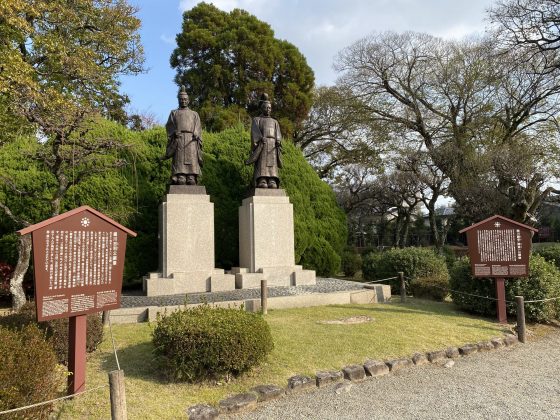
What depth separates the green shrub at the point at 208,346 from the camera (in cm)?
490

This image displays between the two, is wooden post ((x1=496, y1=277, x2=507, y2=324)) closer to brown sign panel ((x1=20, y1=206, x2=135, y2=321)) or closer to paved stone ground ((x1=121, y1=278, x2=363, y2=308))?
paved stone ground ((x1=121, y1=278, x2=363, y2=308))

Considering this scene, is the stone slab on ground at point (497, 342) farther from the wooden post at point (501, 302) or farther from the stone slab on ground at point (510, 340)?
the wooden post at point (501, 302)

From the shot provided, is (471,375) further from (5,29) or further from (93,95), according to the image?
(93,95)

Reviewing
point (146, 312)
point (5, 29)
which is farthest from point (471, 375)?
point (5, 29)

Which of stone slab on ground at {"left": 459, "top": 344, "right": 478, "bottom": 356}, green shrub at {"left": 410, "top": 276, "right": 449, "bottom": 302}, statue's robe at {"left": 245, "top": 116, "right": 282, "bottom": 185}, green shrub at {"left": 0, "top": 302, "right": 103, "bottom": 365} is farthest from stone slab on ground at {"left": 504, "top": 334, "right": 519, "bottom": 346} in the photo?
statue's robe at {"left": 245, "top": 116, "right": 282, "bottom": 185}

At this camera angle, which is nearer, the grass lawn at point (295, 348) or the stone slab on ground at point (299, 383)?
the grass lawn at point (295, 348)

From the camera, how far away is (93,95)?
13.6 meters

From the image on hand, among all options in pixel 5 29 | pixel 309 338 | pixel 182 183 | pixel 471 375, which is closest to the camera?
pixel 471 375

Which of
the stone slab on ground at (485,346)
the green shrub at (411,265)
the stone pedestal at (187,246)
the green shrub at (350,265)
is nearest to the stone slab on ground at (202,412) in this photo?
the stone slab on ground at (485,346)

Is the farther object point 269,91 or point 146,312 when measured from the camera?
point 269,91

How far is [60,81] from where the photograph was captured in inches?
466

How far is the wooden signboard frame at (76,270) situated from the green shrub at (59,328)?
958 millimetres

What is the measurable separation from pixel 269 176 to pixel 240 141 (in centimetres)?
280

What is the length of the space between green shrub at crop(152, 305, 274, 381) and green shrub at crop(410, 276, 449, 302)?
6978mm
